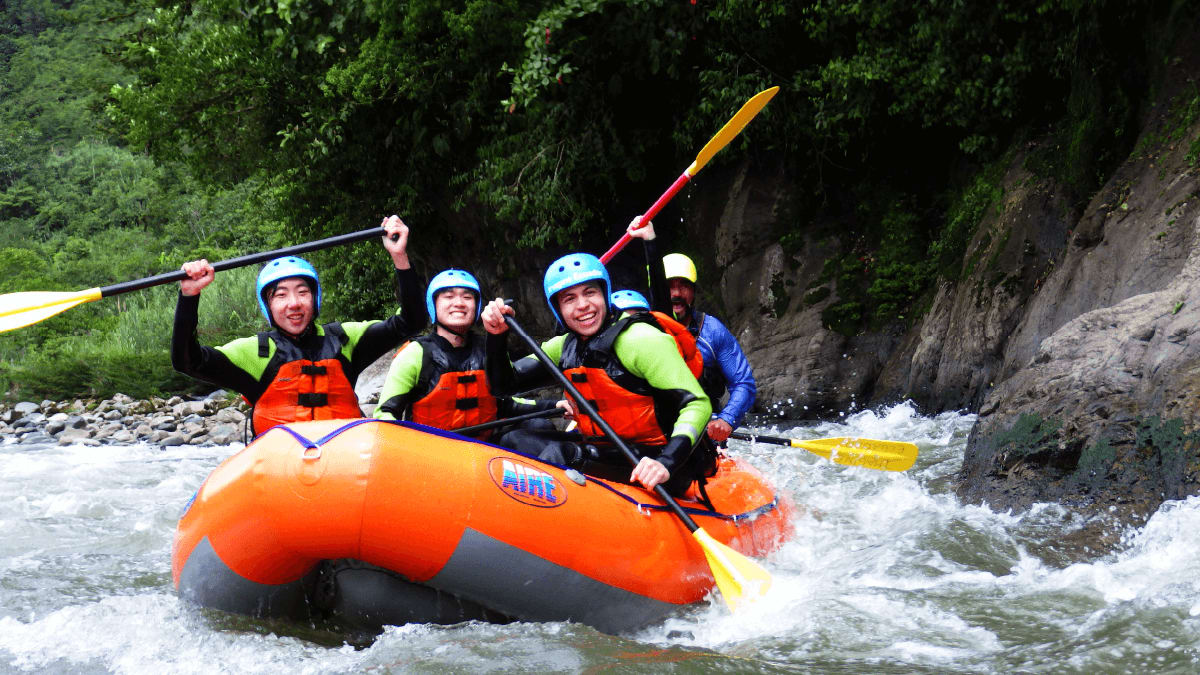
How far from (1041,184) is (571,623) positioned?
5.24 m

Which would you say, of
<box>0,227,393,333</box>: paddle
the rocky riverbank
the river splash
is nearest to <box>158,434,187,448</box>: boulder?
the rocky riverbank

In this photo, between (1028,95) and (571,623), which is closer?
(571,623)

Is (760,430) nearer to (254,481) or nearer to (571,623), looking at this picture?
(571,623)

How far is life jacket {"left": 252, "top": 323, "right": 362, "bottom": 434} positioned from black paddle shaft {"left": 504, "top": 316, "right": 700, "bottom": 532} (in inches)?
31.2

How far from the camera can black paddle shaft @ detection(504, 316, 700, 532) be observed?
368 centimetres

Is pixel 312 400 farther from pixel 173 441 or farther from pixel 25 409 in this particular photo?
pixel 25 409

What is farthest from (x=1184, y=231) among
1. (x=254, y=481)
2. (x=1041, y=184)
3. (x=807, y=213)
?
(x=254, y=481)

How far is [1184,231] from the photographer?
532 centimetres

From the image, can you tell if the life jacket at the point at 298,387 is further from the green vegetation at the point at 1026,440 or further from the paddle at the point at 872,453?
the green vegetation at the point at 1026,440

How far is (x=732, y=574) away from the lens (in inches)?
140

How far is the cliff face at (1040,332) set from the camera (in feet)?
13.8

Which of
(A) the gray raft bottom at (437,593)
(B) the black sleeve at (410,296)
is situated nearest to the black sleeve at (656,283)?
(B) the black sleeve at (410,296)

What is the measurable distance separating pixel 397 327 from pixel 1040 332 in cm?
402

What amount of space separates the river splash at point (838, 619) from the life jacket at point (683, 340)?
0.89m
